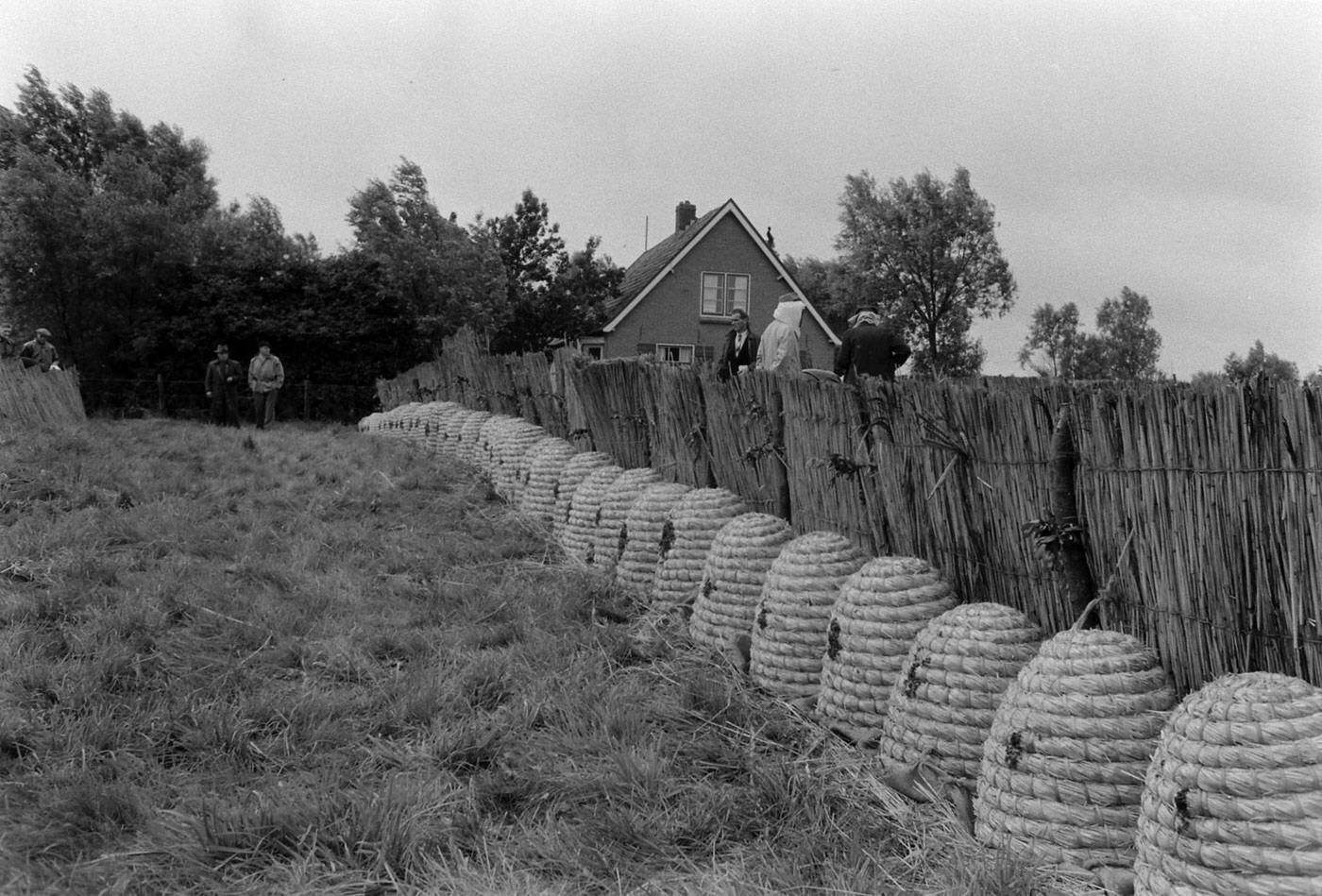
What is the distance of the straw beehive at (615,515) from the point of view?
582cm

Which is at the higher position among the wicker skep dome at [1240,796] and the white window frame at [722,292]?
the white window frame at [722,292]

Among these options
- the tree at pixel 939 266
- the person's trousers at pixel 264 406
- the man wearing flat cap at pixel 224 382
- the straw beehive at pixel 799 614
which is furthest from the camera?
the tree at pixel 939 266

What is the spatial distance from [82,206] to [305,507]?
17.3m

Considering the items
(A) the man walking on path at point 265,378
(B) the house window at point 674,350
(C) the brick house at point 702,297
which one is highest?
(C) the brick house at point 702,297

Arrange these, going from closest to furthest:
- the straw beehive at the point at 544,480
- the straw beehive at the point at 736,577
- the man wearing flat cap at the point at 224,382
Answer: the straw beehive at the point at 736,577
the straw beehive at the point at 544,480
the man wearing flat cap at the point at 224,382

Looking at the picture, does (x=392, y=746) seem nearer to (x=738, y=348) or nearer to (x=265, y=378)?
(x=738, y=348)

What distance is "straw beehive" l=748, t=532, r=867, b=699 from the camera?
3773mm

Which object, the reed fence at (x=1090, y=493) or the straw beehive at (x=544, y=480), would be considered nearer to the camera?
the reed fence at (x=1090, y=493)

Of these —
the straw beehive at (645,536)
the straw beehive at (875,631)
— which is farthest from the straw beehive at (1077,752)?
the straw beehive at (645,536)

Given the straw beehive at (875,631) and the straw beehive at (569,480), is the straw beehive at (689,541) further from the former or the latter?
the straw beehive at (569,480)

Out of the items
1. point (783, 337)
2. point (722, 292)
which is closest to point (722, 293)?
point (722, 292)

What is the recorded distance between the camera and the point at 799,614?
3.81 metres

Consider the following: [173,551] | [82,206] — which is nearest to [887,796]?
[173,551]

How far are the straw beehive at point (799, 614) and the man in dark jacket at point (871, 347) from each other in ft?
10.6
